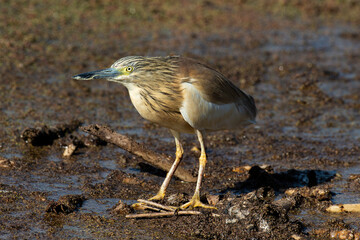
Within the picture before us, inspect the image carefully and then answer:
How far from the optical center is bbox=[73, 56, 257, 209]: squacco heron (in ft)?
16.9

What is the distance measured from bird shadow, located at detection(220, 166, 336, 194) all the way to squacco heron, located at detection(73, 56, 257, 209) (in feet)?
2.17

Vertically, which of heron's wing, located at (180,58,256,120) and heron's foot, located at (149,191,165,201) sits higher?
heron's wing, located at (180,58,256,120)

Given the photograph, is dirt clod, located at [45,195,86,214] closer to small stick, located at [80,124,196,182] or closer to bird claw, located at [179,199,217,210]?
small stick, located at [80,124,196,182]

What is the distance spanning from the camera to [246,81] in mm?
9398

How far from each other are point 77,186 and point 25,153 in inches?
41.1

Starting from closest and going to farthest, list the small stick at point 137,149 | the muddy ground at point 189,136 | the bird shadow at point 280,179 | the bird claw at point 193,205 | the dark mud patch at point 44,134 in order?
the muddy ground at point 189,136 → the bird claw at point 193,205 → the small stick at point 137,149 → the bird shadow at point 280,179 → the dark mud patch at point 44,134

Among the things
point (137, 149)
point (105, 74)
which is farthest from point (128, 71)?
point (137, 149)

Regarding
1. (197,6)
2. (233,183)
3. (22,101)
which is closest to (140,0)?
(197,6)

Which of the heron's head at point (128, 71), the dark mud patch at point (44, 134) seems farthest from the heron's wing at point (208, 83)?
the dark mud patch at point (44, 134)

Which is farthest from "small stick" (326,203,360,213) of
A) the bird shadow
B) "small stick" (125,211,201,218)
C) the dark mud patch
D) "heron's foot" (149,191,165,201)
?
the dark mud patch

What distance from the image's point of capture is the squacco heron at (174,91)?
5.16 metres

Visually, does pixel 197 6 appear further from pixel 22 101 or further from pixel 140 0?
pixel 22 101

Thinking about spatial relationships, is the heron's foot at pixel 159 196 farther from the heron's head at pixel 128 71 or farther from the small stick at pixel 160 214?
the heron's head at pixel 128 71

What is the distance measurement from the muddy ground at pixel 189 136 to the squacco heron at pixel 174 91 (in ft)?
2.13
